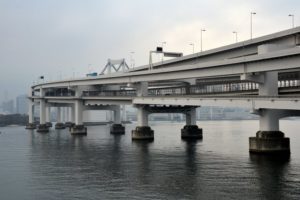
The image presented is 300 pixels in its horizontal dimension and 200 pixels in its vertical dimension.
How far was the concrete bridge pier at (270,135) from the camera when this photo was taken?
58.7m

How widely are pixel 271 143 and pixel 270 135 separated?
3.53 feet

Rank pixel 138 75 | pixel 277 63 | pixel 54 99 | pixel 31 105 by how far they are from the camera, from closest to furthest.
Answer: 1. pixel 277 63
2. pixel 138 75
3. pixel 54 99
4. pixel 31 105

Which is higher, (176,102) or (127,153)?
(176,102)

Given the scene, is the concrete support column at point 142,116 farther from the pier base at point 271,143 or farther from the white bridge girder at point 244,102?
the pier base at point 271,143

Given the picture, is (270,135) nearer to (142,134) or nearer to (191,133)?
(142,134)

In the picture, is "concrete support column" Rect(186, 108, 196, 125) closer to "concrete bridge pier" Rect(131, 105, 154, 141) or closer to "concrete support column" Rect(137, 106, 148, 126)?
"concrete bridge pier" Rect(131, 105, 154, 141)

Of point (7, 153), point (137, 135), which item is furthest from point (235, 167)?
point (137, 135)

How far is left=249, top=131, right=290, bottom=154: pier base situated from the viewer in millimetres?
59062

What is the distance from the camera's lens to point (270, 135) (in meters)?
59.1

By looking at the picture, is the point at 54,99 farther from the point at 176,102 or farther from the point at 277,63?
the point at 277,63

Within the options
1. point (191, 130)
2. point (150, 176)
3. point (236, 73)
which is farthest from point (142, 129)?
point (150, 176)

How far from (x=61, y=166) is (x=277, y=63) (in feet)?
94.7

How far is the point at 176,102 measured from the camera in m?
76.6

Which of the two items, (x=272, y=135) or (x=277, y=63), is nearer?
(x=277, y=63)
